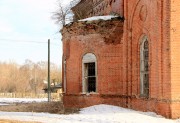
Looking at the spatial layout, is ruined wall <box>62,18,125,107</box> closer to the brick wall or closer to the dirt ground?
the dirt ground

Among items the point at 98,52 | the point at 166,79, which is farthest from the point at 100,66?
the point at 166,79

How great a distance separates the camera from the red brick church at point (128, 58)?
14.5 meters

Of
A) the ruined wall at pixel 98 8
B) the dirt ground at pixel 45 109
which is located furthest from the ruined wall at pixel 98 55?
the ruined wall at pixel 98 8

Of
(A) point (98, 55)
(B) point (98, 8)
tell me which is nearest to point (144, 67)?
(A) point (98, 55)

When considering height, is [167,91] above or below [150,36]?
below

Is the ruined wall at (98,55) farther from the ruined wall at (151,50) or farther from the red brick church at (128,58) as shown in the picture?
the ruined wall at (151,50)

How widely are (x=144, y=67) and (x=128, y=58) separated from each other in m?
1.41

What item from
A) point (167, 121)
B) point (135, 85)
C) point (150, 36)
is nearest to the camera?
point (167, 121)

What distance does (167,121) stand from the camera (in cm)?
1377

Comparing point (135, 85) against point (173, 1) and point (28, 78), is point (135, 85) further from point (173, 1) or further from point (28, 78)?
point (28, 78)

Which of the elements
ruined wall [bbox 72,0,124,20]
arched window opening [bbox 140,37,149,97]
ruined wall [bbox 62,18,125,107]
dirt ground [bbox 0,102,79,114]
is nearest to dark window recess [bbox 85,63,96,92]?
ruined wall [bbox 62,18,125,107]

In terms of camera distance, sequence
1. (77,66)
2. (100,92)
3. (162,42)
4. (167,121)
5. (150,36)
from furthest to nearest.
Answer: (77,66)
(100,92)
(150,36)
(162,42)
(167,121)

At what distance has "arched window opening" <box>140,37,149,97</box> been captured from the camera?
1718 cm

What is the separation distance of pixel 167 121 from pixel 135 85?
440cm
